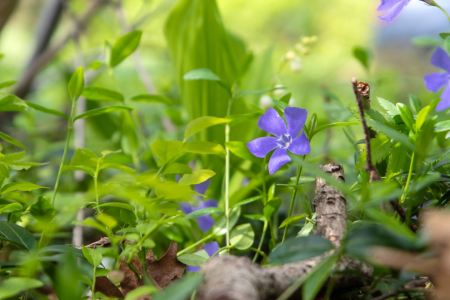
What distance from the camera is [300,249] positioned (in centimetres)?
22

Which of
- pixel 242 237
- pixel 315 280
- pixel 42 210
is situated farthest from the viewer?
pixel 242 237

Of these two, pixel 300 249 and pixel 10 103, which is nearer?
pixel 300 249

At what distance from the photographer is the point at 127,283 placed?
0.33m

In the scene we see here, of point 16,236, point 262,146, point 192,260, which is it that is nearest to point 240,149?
point 262,146

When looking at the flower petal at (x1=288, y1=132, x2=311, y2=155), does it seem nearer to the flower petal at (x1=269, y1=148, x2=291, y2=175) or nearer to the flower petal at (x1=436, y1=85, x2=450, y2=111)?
the flower petal at (x1=269, y1=148, x2=291, y2=175)

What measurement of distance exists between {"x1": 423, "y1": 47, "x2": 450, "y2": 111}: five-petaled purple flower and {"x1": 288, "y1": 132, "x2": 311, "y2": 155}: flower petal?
176 millimetres

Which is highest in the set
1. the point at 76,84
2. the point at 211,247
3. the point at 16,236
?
the point at 76,84

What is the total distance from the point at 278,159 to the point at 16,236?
0.27 meters

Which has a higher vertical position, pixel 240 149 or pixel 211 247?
pixel 240 149

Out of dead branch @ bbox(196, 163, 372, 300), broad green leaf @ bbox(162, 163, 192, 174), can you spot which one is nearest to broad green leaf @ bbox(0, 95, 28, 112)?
broad green leaf @ bbox(162, 163, 192, 174)

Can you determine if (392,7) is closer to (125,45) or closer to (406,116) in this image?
(406,116)

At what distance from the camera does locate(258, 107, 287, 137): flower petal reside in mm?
380

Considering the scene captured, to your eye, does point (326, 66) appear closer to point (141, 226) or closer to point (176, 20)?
point (176, 20)

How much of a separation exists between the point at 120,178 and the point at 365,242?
251 mm
